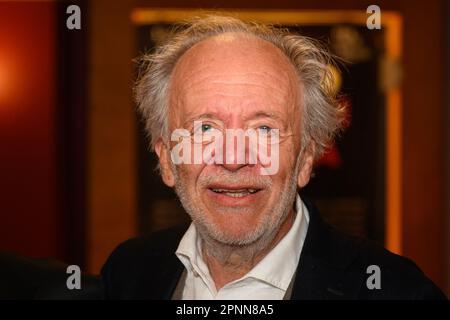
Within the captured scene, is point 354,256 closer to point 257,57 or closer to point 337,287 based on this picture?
point 337,287

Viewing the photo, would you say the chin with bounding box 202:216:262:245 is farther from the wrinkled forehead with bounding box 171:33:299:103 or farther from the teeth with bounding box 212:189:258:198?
the wrinkled forehead with bounding box 171:33:299:103

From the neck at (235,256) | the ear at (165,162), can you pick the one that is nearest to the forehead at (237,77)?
the ear at (165,162)

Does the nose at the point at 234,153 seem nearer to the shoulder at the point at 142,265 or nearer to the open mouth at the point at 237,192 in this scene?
the open mouth at the point at 237,192

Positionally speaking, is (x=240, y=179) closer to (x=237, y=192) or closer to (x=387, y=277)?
(x=237, y=192)

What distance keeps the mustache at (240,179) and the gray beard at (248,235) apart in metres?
0.04

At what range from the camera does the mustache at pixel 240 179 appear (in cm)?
98

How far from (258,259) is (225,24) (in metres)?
0.40

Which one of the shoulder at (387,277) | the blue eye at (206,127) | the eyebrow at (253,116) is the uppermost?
the eyebrow at (253,116)

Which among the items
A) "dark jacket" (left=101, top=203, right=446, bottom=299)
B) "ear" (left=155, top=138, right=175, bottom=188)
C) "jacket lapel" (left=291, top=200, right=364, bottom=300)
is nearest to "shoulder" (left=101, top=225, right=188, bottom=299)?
"dark jacket" (left=101, top=203, right=446, bottom=299)

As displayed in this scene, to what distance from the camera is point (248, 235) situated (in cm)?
100

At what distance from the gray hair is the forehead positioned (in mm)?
23
